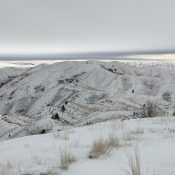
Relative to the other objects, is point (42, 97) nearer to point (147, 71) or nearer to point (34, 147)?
point (147, 71)

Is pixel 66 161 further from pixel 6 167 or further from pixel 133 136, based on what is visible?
pixel 133 136

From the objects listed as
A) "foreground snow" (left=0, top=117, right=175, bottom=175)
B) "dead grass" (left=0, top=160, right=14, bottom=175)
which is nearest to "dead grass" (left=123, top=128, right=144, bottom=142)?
"foreground snow" (left=0, top=117, right=175, bottom=175)

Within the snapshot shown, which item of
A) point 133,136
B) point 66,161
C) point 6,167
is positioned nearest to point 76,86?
point 133,136

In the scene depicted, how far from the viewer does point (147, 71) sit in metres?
158

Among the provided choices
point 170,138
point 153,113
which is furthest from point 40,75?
point 170,138

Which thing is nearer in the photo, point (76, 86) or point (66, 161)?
→ point (66, 161)

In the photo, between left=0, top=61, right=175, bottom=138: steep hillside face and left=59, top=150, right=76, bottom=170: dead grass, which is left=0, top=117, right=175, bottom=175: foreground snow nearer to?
left=59, top=150, right=76, bottom=170: dead grass

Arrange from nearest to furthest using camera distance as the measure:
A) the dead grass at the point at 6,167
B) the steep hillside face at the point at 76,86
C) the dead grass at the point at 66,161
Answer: the dead grass at the point at 6,167, the dead grass at the point at 66,161, the steep hillside face at the point at 76,86

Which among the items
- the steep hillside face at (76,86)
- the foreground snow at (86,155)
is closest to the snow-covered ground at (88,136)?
the foreground snow at (86,155)

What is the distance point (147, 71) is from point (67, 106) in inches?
4833

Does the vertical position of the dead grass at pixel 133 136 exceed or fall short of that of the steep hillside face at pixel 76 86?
it exceeds it

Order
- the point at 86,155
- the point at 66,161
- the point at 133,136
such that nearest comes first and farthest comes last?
the point at 66,161 < the point at 86,155 < the point at 133,136

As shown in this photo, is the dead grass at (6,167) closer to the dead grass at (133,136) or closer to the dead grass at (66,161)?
the dead grass at (66,161)

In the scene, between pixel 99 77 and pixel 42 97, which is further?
pixel 99 77
